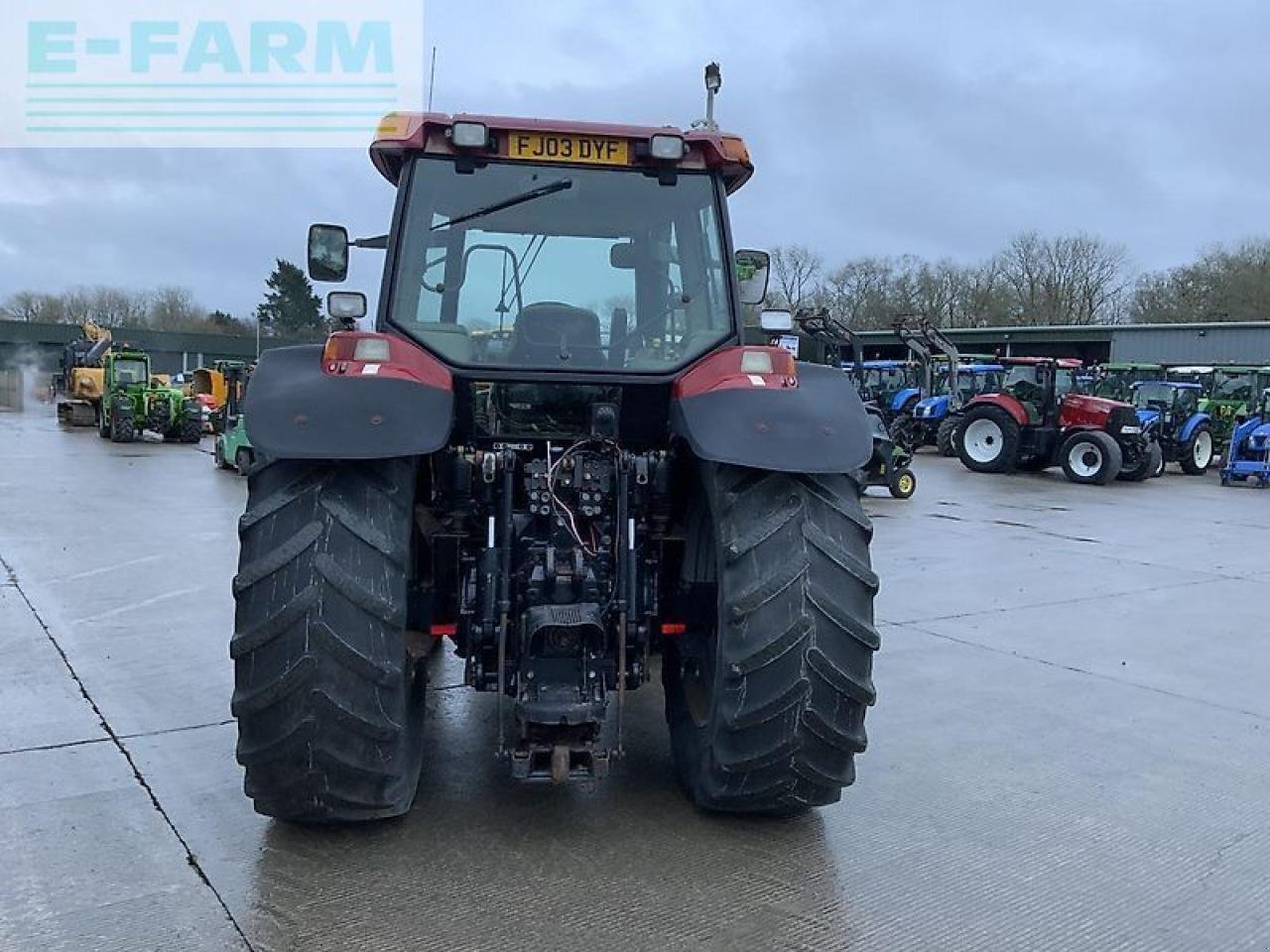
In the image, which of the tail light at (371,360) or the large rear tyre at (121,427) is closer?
the tail light at (371,360)

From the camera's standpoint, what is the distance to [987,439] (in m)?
20.4

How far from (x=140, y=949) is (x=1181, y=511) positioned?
585 inches

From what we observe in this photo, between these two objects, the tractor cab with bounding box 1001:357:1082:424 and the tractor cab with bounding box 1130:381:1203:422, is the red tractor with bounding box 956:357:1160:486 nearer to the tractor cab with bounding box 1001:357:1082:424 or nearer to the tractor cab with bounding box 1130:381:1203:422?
the tractor cab with bounding box 1001:357:1082:424

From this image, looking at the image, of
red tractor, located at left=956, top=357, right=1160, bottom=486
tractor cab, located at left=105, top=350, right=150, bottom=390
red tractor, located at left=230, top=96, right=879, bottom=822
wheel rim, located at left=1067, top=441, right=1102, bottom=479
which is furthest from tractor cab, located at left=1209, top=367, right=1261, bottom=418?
tractor cab, located at left=105, top=350, right=150, bottom=390

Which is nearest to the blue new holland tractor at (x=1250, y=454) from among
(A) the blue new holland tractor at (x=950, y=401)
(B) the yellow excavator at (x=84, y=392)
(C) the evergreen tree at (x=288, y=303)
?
(A) the blue new holland tractor at (x=950, y=401)

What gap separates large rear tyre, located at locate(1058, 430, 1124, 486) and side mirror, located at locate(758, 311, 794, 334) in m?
16.2

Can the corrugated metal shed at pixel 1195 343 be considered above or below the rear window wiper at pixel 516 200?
above

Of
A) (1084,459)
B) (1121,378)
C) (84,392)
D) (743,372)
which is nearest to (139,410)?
(84,392)

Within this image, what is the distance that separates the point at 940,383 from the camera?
87.0 ft

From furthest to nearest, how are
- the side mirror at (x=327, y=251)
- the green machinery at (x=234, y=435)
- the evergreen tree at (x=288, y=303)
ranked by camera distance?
the evergreen tree at (x=288, y=303) → the green machinery at (x=234, y=435) → the side mirror at (x=327, y=251)

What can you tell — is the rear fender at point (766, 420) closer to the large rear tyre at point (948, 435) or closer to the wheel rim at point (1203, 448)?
the large rear tyre at point (948, 435)

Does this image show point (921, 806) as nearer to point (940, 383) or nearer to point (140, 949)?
point (140, 949)

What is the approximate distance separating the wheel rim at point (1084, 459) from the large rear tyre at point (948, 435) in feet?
7.90

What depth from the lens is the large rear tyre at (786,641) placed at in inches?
128
